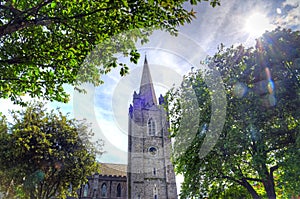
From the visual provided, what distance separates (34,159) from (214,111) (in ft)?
54.7

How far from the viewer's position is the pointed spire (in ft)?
150

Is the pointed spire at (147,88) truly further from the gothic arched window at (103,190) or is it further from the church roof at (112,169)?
the gothic arched window at (103,190)

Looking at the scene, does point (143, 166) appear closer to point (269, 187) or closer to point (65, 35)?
point (269, 187)

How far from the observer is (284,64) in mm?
12828

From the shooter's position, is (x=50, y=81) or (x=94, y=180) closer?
(x=50, y=81)

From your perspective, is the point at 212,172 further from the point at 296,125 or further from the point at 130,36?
the point at 130,36

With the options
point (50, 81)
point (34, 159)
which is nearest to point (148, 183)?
point (34, 159)

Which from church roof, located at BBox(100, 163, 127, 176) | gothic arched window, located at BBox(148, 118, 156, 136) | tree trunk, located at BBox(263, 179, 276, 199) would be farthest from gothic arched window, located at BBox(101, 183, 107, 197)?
tree trunk, located at BBox(263, 179, 276, 199)

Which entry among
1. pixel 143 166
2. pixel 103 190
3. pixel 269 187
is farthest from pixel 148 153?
pixel 269 187

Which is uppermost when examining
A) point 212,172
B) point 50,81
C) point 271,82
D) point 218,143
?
point 271,82

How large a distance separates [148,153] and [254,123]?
27.8m

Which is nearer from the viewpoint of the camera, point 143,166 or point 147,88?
point 143,166

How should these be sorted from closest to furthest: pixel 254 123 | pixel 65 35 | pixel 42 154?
1. pixel 65 35
2. pixel 254 123
3. pixel 42 154

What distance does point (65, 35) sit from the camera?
754 cm
